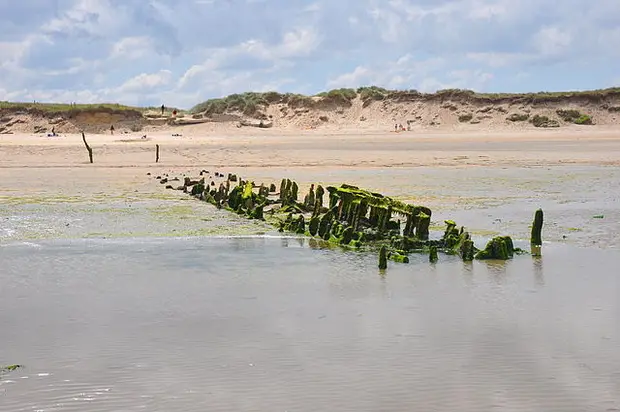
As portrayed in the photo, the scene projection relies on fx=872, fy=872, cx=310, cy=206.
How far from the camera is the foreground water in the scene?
5848 mm

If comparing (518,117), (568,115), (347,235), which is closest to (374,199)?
(347,235)

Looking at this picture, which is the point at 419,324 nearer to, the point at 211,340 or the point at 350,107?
the point at 211,340

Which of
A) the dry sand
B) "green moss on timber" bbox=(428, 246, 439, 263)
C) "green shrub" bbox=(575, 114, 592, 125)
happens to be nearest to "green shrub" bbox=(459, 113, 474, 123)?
the dry sand

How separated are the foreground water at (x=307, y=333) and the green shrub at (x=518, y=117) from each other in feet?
140

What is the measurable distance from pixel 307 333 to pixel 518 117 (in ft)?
157

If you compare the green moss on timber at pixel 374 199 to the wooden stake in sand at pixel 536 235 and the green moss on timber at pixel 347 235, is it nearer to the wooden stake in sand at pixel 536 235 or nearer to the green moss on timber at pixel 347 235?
the green moss on timber at pixel 347 235

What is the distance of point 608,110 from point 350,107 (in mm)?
16201

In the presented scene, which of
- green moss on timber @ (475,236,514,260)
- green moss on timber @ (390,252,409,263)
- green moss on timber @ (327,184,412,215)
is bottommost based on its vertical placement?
green moss on timber @ (390,252,409,263)

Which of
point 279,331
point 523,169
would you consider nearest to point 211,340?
point 279,331

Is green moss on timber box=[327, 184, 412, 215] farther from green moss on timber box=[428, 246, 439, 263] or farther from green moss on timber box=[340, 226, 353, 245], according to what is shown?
green moss on timber box=[428, 246, 439, 263]

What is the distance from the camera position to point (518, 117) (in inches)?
2095

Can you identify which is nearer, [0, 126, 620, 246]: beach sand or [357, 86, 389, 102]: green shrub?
[0, 126, 620, 246]: beach sand

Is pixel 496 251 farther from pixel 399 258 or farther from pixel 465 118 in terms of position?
pixel 465 118

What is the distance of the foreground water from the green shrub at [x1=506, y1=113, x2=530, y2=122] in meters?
42.7
